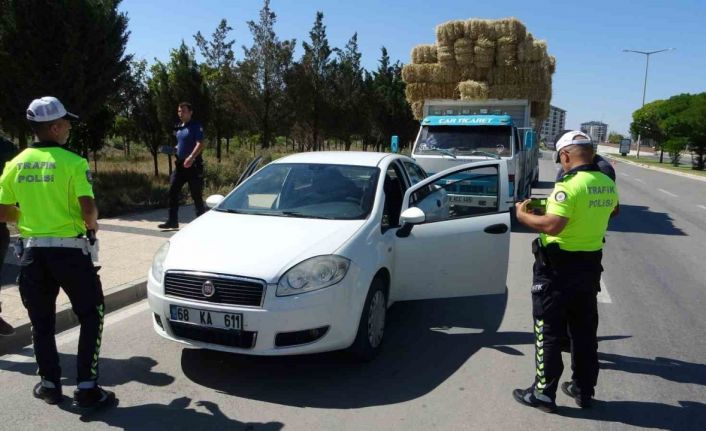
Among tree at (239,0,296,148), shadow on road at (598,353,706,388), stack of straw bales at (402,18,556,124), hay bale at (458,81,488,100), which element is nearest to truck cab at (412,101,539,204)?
hay bale at (458,81,488,100)

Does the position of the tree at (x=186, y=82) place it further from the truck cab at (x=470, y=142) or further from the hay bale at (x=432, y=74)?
the truck cab at (x=470, y=142)

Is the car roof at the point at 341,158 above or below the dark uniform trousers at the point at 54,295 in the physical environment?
above

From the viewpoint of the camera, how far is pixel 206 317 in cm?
368

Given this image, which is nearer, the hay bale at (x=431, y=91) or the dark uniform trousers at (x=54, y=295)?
the dark uniform trousers at (x=54, y=295)

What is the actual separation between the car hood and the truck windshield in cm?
689

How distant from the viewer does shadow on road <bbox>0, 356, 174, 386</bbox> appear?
3.96 m

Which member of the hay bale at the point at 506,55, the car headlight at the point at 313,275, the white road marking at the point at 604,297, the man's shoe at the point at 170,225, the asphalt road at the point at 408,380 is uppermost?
the hay bale at the point at 506,55

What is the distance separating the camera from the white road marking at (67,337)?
424 cm

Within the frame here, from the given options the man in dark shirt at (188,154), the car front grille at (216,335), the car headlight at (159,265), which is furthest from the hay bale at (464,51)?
the car front grille at (216,335)

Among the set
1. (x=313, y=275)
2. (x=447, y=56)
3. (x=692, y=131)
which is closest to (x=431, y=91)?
(x=447, y=56)

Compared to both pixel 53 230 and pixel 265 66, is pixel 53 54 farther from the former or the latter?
pixel 265 66

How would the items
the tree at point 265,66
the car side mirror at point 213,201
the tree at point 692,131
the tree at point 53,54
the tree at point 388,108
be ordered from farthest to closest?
the tree at point 692,131 < the tree at point 388,108 < the tree at point 265,66 < the tree at point 53,54 < the car side mirror at point 213,201

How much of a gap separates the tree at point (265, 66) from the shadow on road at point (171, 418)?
23.3 metres

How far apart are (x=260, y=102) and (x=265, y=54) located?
7.32ft
